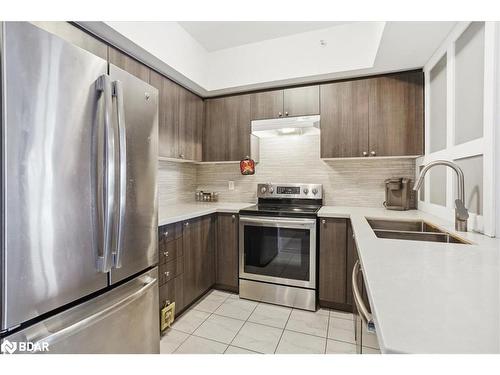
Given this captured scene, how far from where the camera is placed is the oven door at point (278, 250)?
217 centimetres

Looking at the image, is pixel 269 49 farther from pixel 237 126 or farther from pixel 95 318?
pixel 95 318

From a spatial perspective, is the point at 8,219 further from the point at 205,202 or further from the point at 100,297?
the point at 205,202

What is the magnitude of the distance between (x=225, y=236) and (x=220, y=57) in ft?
6.30

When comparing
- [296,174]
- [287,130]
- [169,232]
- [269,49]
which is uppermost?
[269,49]

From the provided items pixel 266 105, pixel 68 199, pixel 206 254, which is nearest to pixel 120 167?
pixel 68 199

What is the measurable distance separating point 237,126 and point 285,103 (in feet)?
1.91

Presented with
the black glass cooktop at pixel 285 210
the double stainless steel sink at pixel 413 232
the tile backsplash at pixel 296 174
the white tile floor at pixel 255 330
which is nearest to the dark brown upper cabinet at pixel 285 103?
the tile backsplash at pixel 296 174

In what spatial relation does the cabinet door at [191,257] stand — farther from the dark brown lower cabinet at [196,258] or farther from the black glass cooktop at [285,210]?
the black glass cooktop at [285,210]

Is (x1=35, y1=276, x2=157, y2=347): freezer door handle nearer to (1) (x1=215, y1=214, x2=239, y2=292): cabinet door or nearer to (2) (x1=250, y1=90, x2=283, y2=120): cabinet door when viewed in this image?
(1) (x1=215, y1=214, x2=239, y2=292): cabinet door

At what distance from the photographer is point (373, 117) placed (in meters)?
2.29

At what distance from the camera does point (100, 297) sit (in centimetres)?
113

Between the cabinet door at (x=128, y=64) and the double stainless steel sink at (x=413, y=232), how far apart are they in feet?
6.93

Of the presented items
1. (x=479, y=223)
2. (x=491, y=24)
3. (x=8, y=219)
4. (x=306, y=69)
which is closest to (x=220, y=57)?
(x=306, y=69)

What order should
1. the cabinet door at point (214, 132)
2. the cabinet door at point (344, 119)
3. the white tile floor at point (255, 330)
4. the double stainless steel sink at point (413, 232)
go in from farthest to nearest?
the cabinet door at point (214, 132) → the cabinet door at point (344, 119) → the white tile floor at point (255, 330) → the double stainless steel sink at point (413, 232)
